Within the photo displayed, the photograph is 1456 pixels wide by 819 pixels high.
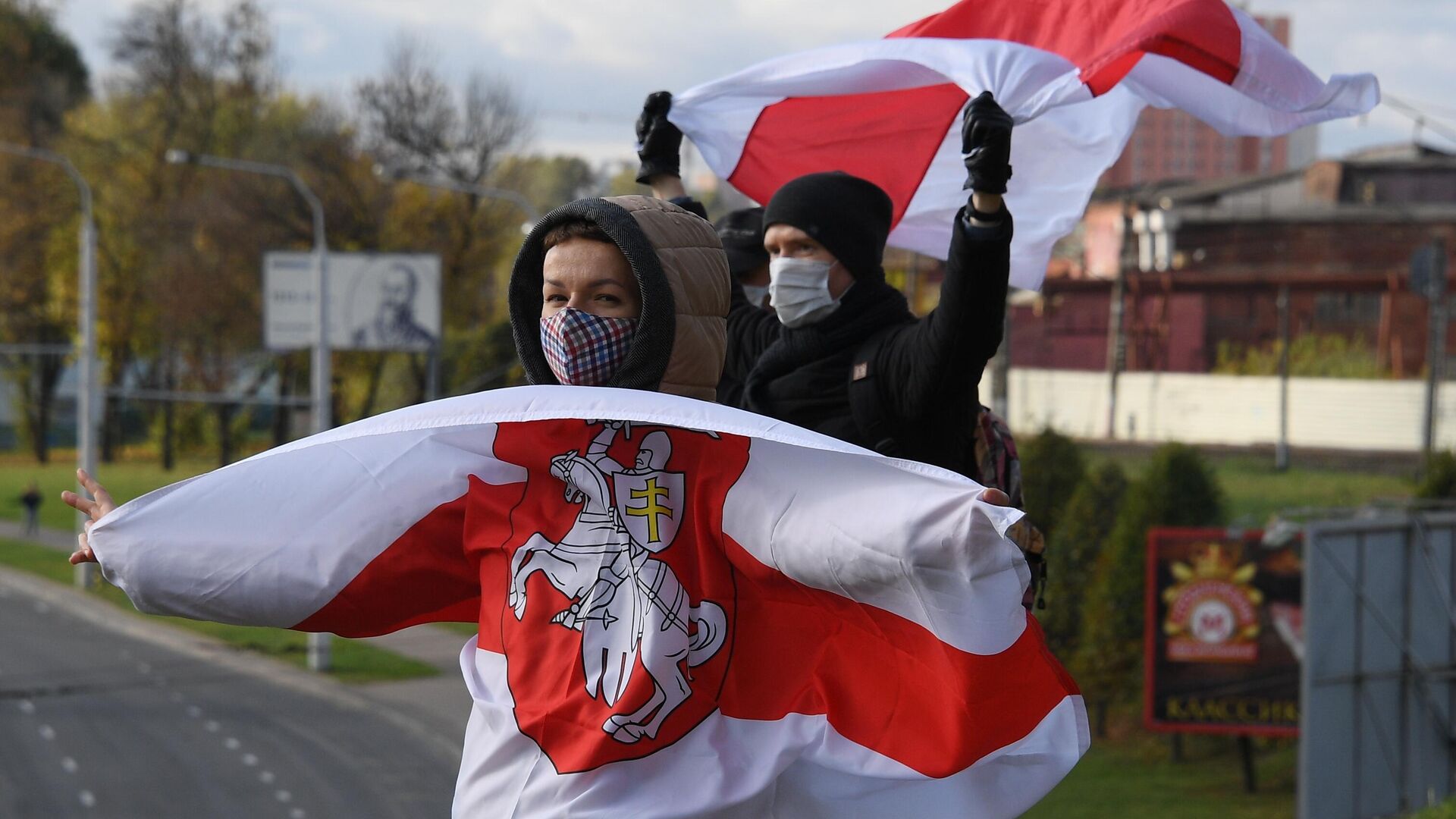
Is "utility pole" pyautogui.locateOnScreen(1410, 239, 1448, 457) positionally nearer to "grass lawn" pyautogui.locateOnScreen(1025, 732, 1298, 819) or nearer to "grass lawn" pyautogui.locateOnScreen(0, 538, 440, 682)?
"grass lawn" pyautogui.locateOnScreen(1025, 732, 1298, 819)

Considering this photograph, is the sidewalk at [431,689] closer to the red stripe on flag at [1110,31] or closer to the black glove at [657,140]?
the black glove at [657,140]

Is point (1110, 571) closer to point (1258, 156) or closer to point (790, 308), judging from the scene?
point (790, 308)

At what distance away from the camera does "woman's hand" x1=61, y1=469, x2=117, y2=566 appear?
2338 millimetres

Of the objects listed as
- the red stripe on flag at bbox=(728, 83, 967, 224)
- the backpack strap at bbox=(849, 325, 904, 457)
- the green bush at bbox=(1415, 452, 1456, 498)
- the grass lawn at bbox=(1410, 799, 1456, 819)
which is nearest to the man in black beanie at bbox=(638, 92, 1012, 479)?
the backpack strap at bbox=(849, 325, 904, 457)

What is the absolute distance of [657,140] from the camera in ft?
12.1

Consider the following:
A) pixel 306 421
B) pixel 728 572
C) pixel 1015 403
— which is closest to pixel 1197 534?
pixel 728 572

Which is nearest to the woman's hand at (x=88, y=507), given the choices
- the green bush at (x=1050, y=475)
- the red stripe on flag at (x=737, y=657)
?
the red stripe on flag at (x=737, y=657)

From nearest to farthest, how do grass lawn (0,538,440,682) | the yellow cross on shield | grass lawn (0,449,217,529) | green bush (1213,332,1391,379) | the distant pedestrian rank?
the yellow cross on shield
grass lawn (0,538,440,682)
green bush (1213,332,1391,379)
the distant pedestrian
grass lawn (0,449,217,529)

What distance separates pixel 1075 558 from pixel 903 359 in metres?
13.2

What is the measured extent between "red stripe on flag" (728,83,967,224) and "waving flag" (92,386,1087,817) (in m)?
1.91

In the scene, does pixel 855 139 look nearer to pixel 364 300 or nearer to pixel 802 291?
pixel 802 291

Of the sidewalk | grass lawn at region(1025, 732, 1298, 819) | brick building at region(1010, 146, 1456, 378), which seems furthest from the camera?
brick building at region(1010, 146, 1456, 378)

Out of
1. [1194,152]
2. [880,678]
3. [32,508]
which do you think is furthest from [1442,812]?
[1194,152]

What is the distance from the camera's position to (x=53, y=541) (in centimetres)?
3581
